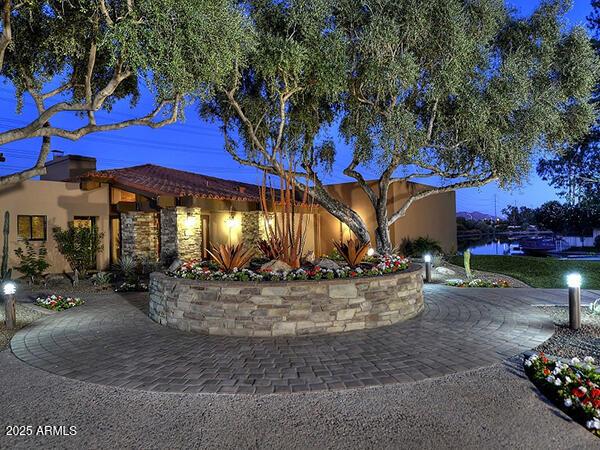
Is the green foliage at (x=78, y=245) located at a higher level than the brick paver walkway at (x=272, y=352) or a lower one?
higher

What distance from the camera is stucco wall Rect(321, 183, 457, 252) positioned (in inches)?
581

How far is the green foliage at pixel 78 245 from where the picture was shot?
37.3 ft

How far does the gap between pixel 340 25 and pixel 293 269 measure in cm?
679

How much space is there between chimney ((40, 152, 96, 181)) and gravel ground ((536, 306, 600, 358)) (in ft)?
47.8

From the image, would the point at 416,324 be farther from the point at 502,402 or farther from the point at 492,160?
the point at 492,160

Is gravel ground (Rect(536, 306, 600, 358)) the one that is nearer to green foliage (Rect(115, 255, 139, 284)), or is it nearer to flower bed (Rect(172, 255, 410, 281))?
flower bed (Rect(172, 255, 410, 281))

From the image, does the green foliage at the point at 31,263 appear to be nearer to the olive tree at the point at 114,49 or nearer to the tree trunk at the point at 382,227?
the olive tree at the point at 114,49

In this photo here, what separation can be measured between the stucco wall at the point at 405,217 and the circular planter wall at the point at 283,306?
9.23 meters

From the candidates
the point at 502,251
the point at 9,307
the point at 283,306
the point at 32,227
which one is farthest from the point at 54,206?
the point at 502,251

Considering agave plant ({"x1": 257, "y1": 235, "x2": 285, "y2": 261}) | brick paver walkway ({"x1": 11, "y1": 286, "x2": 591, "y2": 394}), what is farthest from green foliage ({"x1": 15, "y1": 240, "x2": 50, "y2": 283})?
agave plant ({"x1": 257, "y1": 235, "x2": 285, "y2": 261})

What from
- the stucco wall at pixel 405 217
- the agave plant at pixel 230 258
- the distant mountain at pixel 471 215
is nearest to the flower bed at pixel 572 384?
the agave plant at pixel 230 258

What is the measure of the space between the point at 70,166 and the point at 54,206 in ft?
8.02

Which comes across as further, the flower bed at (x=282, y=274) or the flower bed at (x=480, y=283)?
the flower bed at (x=480, y=283)

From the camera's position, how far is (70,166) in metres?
14.0
